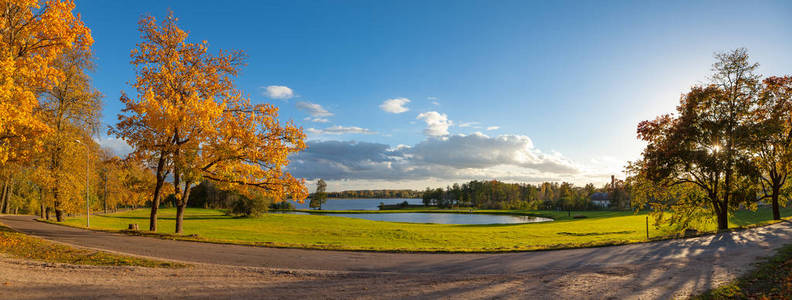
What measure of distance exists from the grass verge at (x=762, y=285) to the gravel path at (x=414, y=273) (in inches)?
16.4

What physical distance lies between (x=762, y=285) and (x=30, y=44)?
30.4 metres

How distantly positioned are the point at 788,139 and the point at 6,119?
43.3 metres

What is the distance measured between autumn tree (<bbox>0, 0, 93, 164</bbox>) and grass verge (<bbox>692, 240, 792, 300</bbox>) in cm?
2490

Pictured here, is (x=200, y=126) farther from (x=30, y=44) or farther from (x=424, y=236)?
(x=424, y=236)

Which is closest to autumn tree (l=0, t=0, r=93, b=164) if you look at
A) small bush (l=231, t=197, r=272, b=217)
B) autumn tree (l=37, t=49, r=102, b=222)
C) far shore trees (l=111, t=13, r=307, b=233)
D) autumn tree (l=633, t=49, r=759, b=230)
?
far shore trees (l=111, t=13, r=307, b=233)

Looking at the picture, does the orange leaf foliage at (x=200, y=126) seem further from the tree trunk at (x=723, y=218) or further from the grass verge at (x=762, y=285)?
the tree trunk at (x=723, y=218)

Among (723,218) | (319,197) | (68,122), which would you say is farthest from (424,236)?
(319,197)

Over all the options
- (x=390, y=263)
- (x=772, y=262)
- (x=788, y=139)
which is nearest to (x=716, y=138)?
(x=788, y=139)

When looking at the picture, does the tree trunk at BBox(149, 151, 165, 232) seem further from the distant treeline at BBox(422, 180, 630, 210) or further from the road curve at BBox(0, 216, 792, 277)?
the distant treeline at BBox(422, 180, 630, 210)

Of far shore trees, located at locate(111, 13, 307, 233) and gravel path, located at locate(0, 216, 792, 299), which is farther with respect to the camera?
far shore trees, located at locate(111, 13, 307, 233)

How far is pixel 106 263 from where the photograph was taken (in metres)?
12.1

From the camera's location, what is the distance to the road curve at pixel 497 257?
40.8 ft

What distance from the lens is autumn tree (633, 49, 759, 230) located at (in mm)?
22516

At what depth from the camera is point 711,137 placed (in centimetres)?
2302
